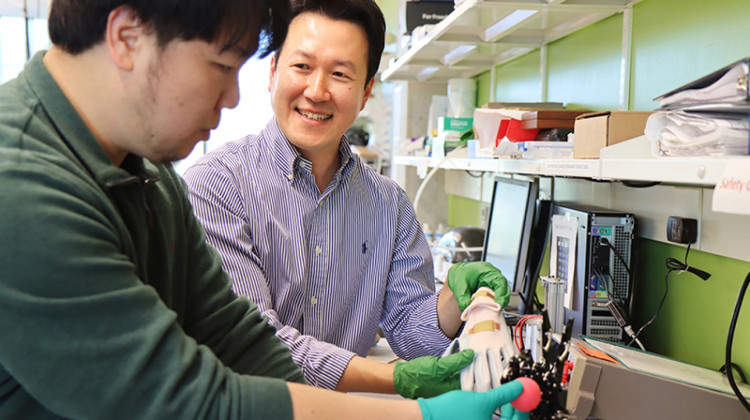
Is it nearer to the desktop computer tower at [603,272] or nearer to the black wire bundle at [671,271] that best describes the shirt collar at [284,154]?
the desktop computer tower at [603,272]

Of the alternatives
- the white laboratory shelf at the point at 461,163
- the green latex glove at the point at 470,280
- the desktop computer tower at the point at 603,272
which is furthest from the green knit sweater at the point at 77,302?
the white laboratory shelf at the point at 461,163

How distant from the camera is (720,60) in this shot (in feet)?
5.31

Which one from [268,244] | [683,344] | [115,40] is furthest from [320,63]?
[683,344]

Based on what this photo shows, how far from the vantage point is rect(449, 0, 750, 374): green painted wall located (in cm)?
159

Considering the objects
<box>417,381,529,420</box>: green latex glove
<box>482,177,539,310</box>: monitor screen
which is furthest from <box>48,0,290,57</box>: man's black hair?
<box>482,177,539,310</box>: monitor screen

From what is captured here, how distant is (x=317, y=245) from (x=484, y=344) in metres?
0.61

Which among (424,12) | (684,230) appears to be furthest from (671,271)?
(424,12)

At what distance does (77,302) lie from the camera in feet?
2.33

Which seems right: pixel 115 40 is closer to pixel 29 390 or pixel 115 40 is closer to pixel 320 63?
pixel 29 390

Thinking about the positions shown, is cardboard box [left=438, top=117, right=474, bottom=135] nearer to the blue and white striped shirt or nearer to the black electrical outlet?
the blue and white striped shirt

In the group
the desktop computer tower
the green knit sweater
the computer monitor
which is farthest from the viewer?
the computer monitor

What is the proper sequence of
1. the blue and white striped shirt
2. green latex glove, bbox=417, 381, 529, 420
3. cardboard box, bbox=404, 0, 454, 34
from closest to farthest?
green latex glove, bbox=417, 381, 529, 420 < the blue and white striped shirt < cardboard box, bbox=404, 0, 454, 34

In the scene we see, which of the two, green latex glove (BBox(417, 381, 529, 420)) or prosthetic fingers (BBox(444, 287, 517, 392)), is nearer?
A: green latex glove (BBox(417, 381, 529, 420))

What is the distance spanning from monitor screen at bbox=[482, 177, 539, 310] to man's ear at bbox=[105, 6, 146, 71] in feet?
5.89
